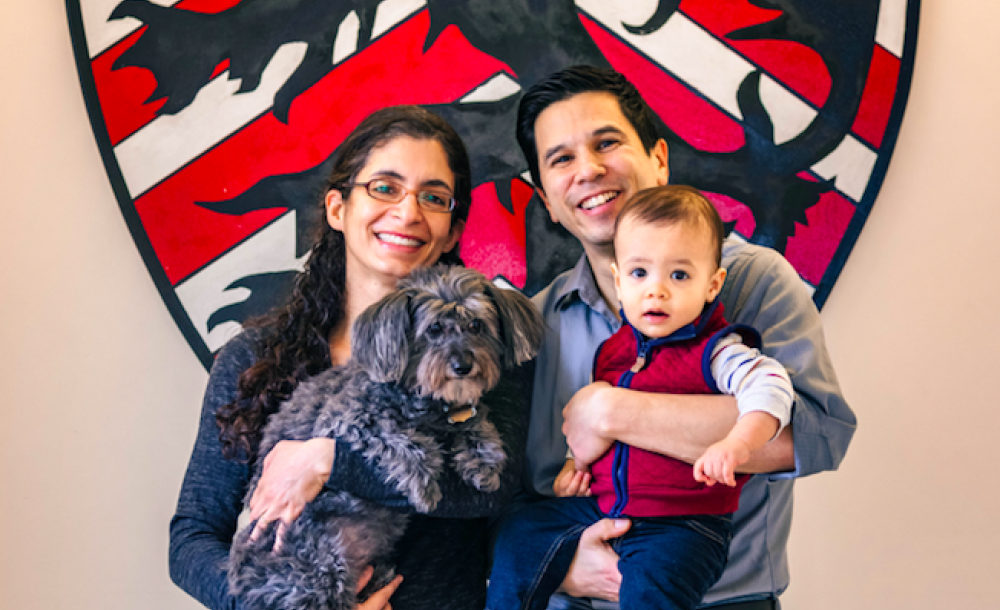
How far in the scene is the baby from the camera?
4.29 feet

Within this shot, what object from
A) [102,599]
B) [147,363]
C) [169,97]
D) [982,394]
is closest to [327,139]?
[169,97]

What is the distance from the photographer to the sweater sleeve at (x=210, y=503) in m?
1.57

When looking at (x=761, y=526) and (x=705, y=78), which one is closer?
(x=761, y=526)

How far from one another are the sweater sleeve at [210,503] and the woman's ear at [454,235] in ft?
1.98

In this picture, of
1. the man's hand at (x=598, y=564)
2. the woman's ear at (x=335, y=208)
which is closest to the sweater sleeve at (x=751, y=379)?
the man's hand at (x=598, y=564)

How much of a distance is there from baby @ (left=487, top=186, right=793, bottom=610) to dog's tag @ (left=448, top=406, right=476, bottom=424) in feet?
1.00

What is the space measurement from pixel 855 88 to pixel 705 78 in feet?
1.57

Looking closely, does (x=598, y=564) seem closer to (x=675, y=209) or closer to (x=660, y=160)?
(x=675, y=209)

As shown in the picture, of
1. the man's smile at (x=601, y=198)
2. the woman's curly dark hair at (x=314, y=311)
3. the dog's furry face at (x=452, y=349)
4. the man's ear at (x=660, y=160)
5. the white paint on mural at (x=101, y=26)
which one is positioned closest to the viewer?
the dog's furry face at (x=452, y=349)

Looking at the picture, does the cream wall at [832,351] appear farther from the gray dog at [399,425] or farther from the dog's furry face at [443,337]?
the dog's furry face at [443,337]

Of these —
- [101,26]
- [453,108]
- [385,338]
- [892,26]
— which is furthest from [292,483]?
[892,26]

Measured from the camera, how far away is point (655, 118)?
232 centimetres

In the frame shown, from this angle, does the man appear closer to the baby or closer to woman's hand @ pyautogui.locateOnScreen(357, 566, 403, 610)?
the baby

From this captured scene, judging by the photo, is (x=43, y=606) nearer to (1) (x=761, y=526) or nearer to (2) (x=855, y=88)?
(1) (x=761, y=526)
